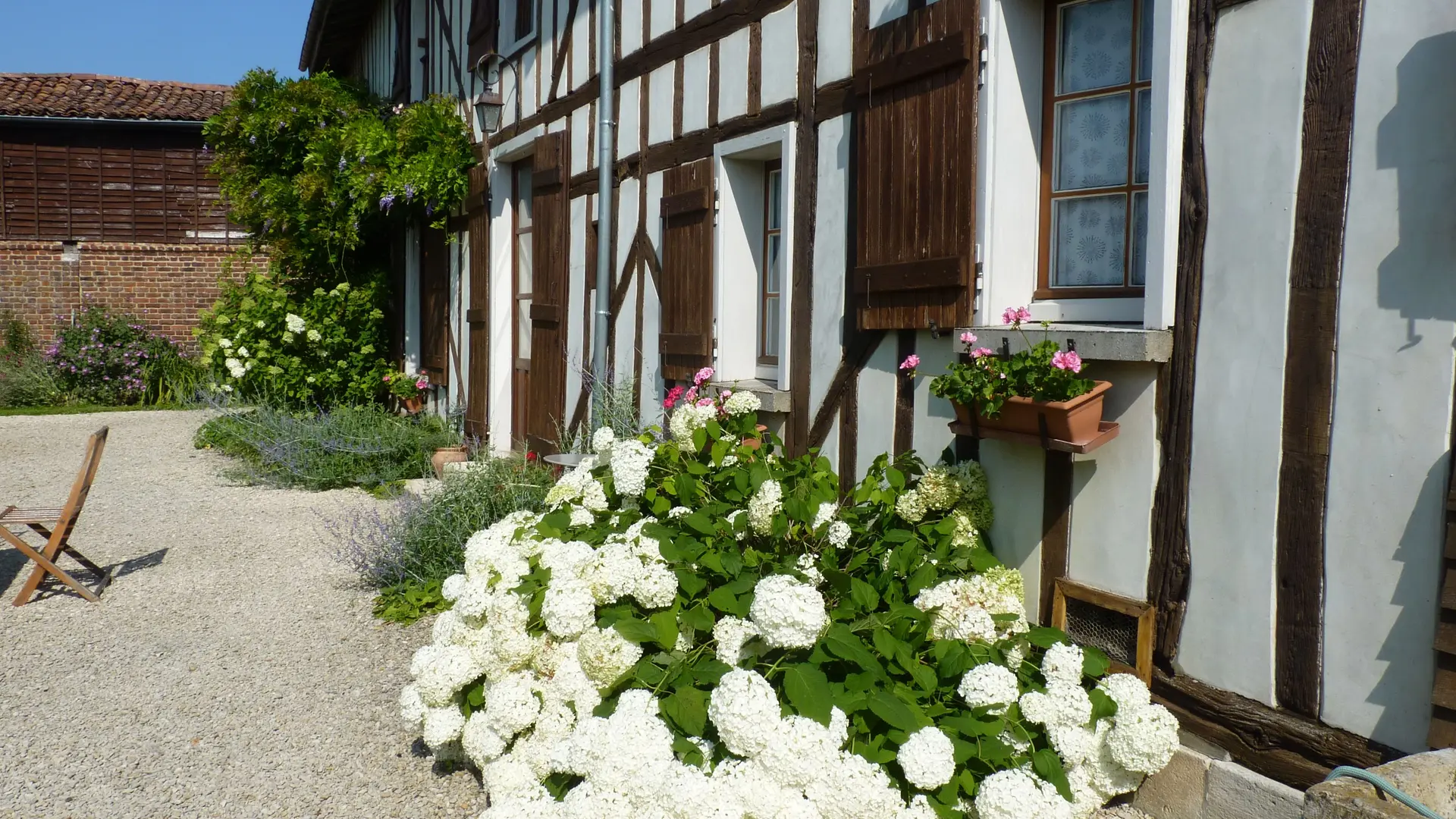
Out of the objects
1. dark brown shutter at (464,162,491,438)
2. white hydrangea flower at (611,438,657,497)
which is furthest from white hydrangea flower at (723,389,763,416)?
dark brown shutter at (464,162,491,438)

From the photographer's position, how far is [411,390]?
32.7 feet

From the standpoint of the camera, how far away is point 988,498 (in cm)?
340

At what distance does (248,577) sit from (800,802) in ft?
13.4

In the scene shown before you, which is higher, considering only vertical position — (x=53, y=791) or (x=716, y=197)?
(x=716, y=197)

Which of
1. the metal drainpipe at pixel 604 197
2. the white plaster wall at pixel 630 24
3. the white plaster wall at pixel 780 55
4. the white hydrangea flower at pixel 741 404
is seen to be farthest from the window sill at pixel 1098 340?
the white plaster wall at pixel 630 24

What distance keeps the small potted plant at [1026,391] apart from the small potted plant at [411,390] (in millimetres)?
7569

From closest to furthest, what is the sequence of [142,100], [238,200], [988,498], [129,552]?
[988,498], [129,552], [238,200], [142,100]

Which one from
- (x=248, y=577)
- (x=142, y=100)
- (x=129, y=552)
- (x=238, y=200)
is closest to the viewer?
(x=248, y=577)

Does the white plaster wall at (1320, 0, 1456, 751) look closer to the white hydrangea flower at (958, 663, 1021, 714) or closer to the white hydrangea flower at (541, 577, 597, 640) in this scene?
the white hydrangea flower at (958, 663, 1021, 714)

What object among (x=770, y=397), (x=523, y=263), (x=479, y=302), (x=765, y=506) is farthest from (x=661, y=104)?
(x=479, y=302)

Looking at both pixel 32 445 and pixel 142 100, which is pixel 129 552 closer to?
pixel 32 445

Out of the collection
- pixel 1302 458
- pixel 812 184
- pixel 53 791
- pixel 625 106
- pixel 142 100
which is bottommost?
pixel 53 791

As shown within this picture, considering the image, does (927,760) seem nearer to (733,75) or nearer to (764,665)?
(764,665)

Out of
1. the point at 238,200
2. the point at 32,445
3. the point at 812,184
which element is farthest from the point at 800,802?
the point at 32,445
